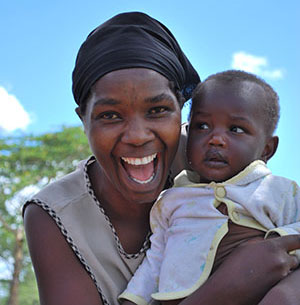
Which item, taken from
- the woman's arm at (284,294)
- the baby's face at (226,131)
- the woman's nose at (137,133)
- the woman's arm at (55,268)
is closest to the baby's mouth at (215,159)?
the baby's face at (226,131)

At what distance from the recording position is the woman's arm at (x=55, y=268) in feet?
7.32

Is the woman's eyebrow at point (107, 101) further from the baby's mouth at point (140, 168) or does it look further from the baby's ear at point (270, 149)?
the baby's ear at point (270, 149)

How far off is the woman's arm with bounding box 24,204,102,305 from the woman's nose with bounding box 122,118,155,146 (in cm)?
55

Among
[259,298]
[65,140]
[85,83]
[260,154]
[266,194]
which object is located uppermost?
[65,140]

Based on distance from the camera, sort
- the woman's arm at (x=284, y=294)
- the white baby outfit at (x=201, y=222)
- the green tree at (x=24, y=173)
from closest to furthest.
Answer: the woman's arm at (x=284, y=294), the white baby outfit at (x=201, y=222), the green tree at (x=24, y=173)

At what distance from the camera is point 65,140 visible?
1476 centimetres

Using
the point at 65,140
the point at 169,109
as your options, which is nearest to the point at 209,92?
the point at 169,109

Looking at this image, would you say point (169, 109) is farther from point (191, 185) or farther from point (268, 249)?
point (268, 249)

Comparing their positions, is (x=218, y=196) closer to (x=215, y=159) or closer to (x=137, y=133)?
(x=215, y=159)

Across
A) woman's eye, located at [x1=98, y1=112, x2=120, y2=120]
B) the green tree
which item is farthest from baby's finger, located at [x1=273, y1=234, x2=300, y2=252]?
the green tree

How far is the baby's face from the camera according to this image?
2191 mm

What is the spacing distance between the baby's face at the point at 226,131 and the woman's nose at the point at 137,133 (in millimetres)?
232

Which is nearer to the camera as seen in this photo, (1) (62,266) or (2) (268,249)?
(2) (268,249)

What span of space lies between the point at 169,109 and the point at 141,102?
0.15m
